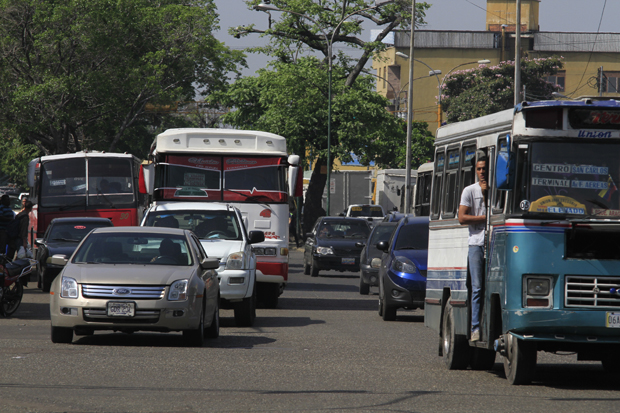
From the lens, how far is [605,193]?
9.34 metres

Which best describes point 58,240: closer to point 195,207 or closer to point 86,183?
point 86,183

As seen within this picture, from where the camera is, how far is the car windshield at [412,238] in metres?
18.8

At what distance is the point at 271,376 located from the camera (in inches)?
402

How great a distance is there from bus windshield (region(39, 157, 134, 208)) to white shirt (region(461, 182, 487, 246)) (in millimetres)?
17264

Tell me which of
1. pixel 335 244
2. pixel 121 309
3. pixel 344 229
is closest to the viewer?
pixel 121 309

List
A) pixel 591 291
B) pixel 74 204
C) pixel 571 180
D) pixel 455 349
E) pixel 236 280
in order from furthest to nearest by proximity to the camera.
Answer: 1. pixel 74 204
2. pixel 236 280
3. pixel 455 349
4. pixel 571 180
5. pixel 591 291

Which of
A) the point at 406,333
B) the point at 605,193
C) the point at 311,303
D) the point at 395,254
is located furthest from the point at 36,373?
the point at 311,303

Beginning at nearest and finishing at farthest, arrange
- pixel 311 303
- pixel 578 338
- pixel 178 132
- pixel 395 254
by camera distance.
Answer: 1. pixel 578 338
2. pixel 395 254
3. pixel 178 132
4. pixel 311 303

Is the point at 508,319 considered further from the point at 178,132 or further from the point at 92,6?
the point at 92,6

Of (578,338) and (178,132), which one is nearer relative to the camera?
(578,338)

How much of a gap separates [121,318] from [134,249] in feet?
4.15

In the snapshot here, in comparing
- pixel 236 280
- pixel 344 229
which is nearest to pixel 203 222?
pixel 236 280

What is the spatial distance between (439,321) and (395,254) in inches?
251

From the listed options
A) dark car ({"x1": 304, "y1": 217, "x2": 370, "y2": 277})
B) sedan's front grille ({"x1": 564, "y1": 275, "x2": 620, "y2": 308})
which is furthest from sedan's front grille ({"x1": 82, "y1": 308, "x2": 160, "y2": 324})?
dark car ({"x1": 304, "y1": 217, "x2": 370, "y2": 277})
